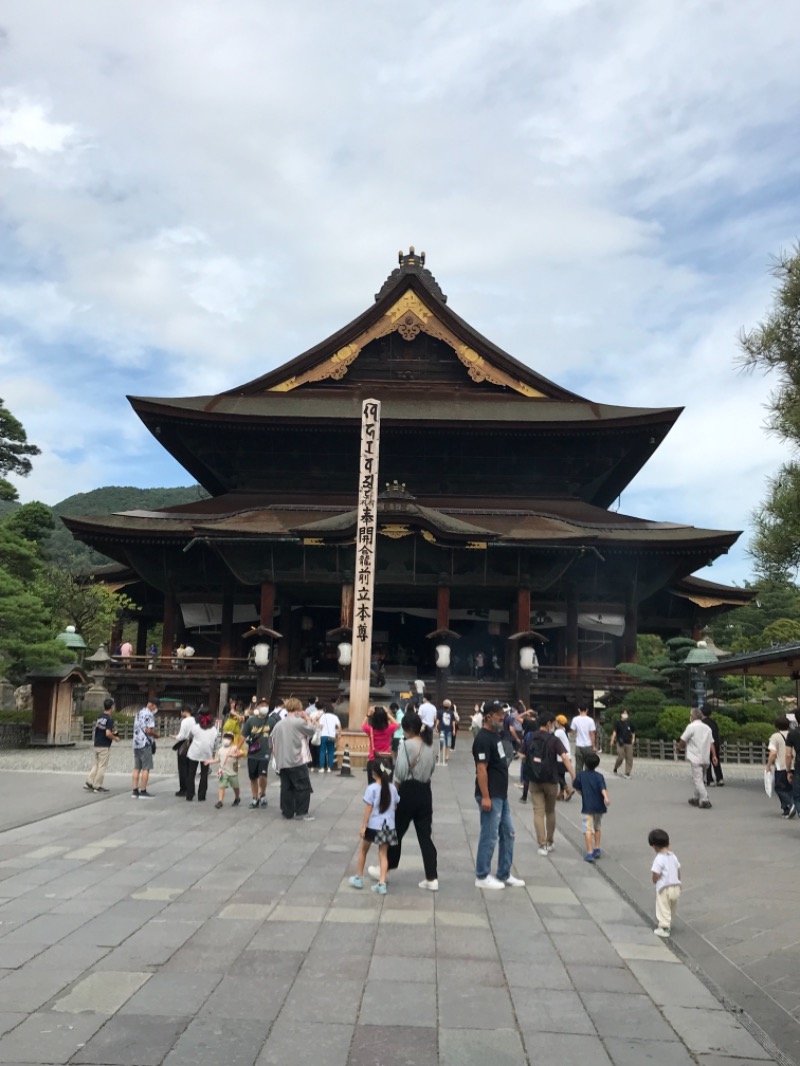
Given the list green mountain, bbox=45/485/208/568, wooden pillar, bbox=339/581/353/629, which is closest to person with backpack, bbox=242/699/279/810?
wooden pillar, bbox=339/581/353/629

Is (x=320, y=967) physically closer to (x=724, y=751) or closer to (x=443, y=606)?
(x=724, y=751)

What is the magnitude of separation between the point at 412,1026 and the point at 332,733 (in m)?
12.5

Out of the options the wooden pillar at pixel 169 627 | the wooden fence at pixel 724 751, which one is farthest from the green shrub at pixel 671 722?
the wooden pillar at pixel 169 627

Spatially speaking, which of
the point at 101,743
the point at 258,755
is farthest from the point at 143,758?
the point at 258,755

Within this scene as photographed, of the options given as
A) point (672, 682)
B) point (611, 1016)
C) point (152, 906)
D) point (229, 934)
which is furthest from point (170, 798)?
point (672, 682)

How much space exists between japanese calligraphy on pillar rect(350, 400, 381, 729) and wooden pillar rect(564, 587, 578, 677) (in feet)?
37.9

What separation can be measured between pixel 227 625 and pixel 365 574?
42.2 feet

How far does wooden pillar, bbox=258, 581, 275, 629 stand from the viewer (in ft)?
94.9

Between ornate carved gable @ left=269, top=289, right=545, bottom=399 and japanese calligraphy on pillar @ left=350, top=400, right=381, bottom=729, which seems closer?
japanese calligraphy on pillar @ left=350, top=400, right=381, bottom=729

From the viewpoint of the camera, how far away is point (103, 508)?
117438mm

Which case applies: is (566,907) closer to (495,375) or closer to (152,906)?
(152,906)

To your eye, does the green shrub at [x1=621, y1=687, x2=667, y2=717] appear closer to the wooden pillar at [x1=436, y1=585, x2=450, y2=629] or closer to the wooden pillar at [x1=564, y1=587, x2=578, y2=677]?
the wooden pillar at [x1=564, y1=587, x2=578, y2=677]

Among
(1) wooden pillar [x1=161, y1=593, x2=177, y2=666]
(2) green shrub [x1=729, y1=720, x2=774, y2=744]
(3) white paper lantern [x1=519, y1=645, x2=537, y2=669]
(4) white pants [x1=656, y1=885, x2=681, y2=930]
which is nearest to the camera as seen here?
(4) white pants [x1=656, y1=885, x2=681, y2=930]

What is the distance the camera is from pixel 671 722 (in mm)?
22250
